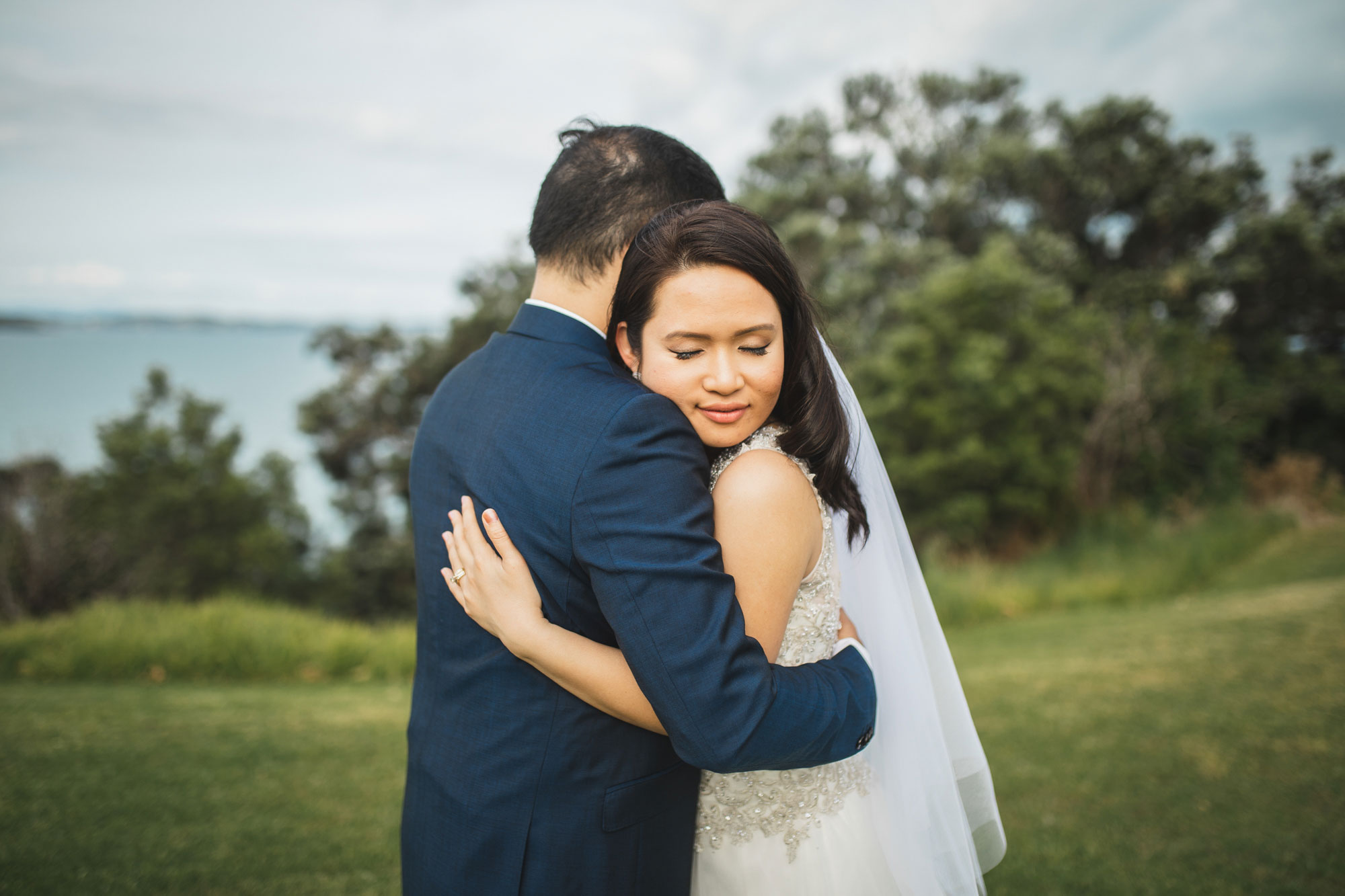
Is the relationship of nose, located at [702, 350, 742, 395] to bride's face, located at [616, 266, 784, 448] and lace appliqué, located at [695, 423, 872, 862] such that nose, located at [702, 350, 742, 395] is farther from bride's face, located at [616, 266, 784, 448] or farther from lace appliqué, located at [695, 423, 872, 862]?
lace appliqué, located at [695, 423, 872, 862]

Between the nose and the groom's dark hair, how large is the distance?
1.12 feet

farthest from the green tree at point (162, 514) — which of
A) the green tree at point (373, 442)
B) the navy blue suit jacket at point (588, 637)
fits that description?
the navy blue suit jacket at point (588, 637)

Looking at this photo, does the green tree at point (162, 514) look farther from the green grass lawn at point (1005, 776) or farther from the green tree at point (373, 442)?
the green grass lawn at point (1005, 776)

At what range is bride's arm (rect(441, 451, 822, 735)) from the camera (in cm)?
145

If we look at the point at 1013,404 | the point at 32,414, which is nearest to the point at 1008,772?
the point at 1013,404

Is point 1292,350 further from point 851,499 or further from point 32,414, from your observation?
point 32,414

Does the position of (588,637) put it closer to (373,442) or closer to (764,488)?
(764,488)

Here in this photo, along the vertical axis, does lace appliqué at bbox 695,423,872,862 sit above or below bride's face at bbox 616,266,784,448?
below

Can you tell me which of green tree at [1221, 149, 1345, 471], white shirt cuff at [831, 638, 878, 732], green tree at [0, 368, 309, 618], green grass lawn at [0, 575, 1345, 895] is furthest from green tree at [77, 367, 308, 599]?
green tree at [1221, 149, 1345, 471]

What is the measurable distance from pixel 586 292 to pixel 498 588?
639 mm

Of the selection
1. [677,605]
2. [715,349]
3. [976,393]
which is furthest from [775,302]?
[976,393]

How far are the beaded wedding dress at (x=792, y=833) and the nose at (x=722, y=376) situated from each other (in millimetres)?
379

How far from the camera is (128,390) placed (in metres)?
16.3

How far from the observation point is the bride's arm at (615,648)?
1.45 metres
